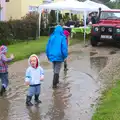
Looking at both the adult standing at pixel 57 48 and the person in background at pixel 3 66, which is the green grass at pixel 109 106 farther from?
the person in background at pixel 3 66

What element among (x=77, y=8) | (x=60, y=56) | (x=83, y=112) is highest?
(x=77, y=8)

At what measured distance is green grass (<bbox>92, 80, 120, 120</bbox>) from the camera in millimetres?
6484

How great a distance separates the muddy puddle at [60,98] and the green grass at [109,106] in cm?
20

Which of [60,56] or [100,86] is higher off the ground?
[60,56]

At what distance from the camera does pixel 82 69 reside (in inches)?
484

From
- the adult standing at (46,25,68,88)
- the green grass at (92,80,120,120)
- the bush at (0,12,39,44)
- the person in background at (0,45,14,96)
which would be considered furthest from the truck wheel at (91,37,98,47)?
the person in background at (0,45,14,96)

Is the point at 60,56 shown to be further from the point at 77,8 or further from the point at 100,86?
the point at 77,8

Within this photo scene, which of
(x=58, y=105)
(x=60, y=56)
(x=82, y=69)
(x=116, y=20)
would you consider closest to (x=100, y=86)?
(x=60, y=56)

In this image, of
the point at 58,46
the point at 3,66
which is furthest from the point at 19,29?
the point at 3,66

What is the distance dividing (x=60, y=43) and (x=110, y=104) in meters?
2.76

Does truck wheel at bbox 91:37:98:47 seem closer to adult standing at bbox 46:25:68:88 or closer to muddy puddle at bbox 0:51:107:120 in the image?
muddy puddle at bbox 0:51:107:120

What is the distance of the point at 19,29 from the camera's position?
71.0ft

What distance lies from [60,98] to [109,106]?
151 cm

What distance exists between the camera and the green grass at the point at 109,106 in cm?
648
